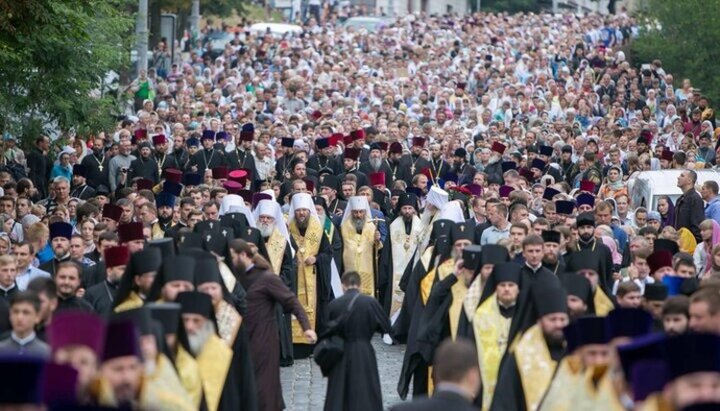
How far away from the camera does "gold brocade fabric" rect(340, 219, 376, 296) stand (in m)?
22.8

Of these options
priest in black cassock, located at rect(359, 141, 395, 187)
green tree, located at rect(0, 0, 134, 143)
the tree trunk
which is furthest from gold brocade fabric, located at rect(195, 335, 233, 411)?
the tree trunk

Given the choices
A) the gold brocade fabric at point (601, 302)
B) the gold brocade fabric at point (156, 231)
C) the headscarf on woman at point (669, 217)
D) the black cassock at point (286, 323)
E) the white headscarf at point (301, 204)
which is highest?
the gold brocade fabric at point (601, 302)

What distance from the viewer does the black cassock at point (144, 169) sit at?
2798cm

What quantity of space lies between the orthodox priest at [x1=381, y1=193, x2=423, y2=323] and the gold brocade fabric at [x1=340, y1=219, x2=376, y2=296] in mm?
230

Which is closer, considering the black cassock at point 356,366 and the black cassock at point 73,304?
the black cassock at point 73,304

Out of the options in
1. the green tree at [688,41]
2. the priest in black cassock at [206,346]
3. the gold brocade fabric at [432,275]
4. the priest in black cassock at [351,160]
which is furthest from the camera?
the green tree at [688,41]

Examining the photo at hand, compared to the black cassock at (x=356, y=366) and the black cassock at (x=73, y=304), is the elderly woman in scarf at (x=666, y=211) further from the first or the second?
the black cassock at (x=73, y=304)

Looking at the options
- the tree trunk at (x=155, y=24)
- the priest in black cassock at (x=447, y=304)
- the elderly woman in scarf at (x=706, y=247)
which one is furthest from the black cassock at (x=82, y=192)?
the tree trunk at (x=155, y=24)

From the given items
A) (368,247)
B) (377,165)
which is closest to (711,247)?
(368,247)

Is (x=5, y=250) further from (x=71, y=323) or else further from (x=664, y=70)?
(x=664, y=70)

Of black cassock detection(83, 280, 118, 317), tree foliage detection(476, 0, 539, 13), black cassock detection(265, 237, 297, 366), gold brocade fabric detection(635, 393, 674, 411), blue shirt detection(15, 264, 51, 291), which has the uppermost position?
gold brocade fabric detection(635, 393, 674, 411)

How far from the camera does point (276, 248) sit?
2073 centimetres

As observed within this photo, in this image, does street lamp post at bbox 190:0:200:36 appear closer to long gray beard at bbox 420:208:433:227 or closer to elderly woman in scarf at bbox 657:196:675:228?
elderly woman in scarf at bbox 657:196:675:228

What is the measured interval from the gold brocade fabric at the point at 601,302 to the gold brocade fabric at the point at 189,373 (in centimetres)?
334
